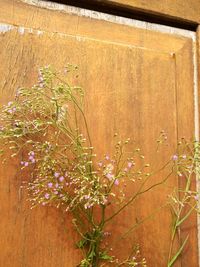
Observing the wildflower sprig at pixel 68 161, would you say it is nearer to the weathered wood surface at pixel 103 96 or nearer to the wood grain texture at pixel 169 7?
the weathered wood surface at pixel 103 96

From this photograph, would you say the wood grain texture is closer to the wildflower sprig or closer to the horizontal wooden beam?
the horizontal wooden beam

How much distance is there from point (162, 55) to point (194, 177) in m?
0.42

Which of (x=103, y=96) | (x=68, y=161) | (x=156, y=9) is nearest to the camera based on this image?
(x=68, y=161)

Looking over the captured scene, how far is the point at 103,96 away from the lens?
4.11ft

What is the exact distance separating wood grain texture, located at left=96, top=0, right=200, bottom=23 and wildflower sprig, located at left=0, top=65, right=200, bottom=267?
0.31 meters

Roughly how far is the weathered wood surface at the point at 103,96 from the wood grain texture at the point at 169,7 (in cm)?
7

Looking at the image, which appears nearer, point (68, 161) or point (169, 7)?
point (68, 161)

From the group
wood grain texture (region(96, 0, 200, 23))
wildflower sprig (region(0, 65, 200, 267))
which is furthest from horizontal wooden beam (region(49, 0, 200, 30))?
wildflower sprig (region(0, 65, 200, 267))

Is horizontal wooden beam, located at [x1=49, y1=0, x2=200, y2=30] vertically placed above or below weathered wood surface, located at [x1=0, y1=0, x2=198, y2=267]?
above

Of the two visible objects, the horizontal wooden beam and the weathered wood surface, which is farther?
the horizontal wooden beam

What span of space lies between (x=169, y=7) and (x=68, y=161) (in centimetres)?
67

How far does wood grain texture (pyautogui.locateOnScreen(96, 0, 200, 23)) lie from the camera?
4.35 feet

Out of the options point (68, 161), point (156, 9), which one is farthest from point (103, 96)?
point (156, 9)

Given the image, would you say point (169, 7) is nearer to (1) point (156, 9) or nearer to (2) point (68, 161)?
(1) point (156, 9)
